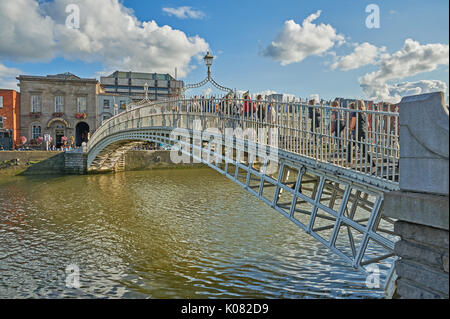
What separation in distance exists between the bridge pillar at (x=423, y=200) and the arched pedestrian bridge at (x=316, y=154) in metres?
0.93

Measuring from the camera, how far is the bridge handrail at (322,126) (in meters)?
5.17

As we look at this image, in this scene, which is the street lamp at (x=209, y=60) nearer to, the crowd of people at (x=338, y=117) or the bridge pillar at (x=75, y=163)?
the crowd of people at (x=338, y=117)

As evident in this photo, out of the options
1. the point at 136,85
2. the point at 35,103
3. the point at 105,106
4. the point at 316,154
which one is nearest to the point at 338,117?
the point at 316,154

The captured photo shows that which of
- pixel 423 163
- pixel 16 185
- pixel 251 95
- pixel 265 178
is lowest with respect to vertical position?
pixel 16 185

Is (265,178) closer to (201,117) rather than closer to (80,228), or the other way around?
(201,117)

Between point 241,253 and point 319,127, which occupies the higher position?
point 319,127

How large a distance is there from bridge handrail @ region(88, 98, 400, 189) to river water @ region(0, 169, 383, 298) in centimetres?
218

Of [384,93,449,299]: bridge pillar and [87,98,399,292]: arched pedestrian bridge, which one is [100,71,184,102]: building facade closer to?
[87,98,399,292]: arched pedestrian bridge

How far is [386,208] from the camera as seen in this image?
13.0ft

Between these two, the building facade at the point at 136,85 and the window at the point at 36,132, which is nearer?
the window at the point at 36,132

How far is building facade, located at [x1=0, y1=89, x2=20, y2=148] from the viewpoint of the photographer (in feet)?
110

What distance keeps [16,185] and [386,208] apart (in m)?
21.6

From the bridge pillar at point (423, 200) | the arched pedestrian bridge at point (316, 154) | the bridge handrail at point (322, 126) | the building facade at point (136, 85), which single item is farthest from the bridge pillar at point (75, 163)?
the building facade at point (136, 85)
